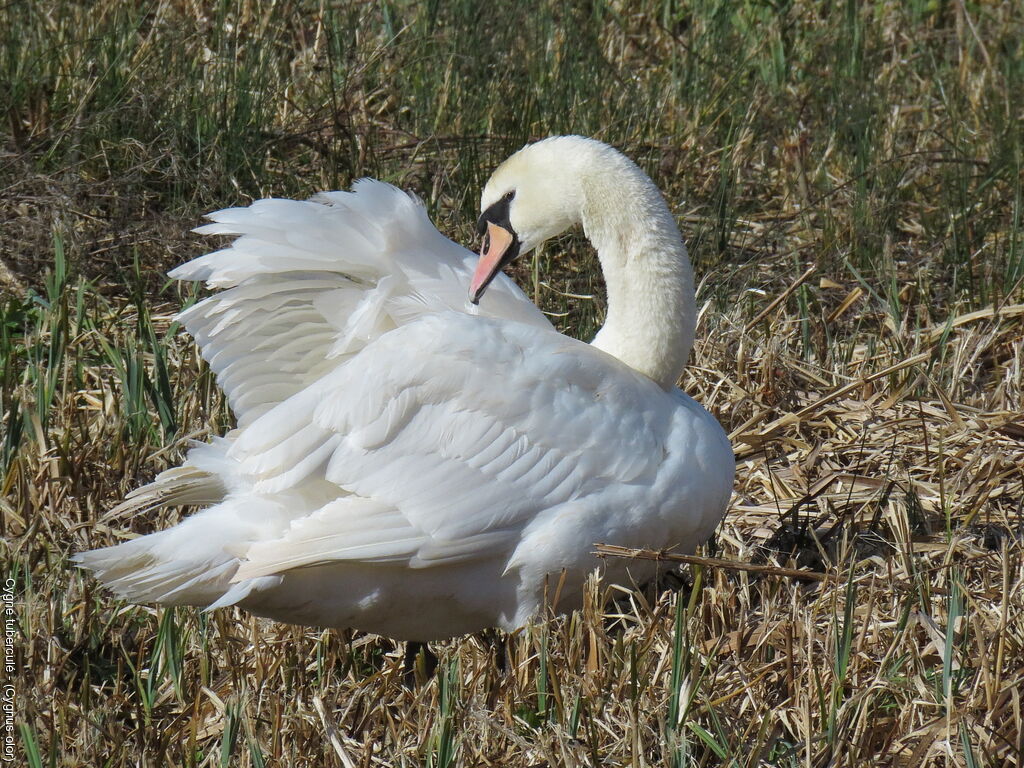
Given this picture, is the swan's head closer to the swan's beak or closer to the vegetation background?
the swan's beak

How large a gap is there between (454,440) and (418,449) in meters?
0.08

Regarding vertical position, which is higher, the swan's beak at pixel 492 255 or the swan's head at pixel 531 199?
the swan's head at pixel 531 199

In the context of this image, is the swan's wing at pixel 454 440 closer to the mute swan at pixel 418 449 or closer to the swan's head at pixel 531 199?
the mute swan at pixel 418 449

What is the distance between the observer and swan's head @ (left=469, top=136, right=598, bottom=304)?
3.78 m

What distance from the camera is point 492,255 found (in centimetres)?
386

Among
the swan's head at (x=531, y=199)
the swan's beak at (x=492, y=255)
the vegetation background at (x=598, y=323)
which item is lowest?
the vegetation background at (x=598, y=323)

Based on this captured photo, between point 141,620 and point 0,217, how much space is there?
7.90 ft

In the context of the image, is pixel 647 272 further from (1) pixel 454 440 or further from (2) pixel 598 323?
(2) pixel 598 323

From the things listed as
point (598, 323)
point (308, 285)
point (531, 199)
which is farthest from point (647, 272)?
point (598, 323)

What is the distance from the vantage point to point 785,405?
475 cm

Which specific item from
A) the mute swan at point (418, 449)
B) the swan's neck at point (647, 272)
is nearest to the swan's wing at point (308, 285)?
the mute swan at point (418, 449)

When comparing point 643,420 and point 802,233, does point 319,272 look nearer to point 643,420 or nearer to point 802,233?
point 643,420

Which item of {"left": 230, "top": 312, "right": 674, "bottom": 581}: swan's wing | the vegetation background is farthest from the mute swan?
the vegetation background

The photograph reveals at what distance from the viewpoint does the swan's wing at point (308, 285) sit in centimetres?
356
